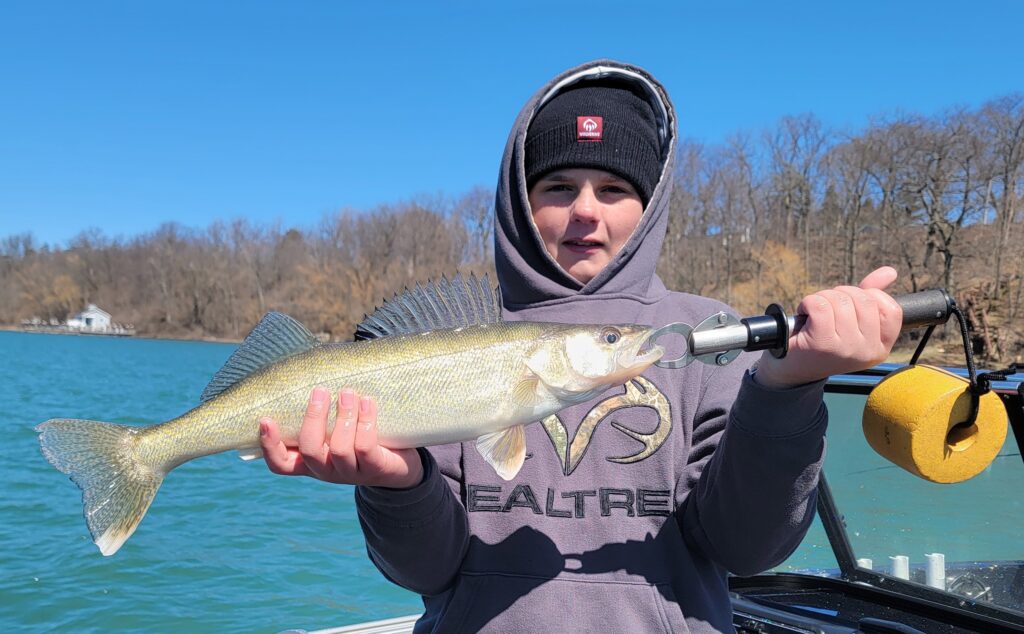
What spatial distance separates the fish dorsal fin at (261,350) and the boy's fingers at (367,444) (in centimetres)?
54

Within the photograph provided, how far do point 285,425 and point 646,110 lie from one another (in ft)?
6.14

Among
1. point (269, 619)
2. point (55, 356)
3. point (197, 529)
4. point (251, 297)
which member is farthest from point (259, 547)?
point (251, 297)

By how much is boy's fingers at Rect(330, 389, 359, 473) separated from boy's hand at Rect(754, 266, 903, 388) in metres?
1.25

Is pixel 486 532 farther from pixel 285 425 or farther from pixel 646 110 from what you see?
pixel 646 110

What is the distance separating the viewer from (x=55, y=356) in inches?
2395

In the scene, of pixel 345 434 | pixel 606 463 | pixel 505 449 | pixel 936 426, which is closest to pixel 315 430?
pixel 345 434

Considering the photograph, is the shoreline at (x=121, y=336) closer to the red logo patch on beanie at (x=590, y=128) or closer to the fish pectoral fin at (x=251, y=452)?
the fish pectoral fin at (x=251, y=452)

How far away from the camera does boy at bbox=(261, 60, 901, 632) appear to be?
6.67 ft

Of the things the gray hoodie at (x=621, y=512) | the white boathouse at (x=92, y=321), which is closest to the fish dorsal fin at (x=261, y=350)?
the gray hoodie at (x=621, y=512)

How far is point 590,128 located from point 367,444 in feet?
4.64

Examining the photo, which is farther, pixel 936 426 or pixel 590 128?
pixel 590 128

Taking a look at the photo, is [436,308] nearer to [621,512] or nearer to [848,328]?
[621,512]

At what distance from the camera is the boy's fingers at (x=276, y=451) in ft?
8.06

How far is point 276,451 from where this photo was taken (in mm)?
2461
